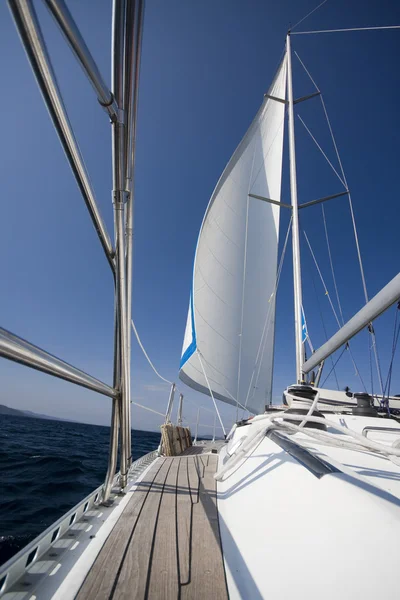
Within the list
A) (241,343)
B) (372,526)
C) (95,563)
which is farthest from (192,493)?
(241,343)

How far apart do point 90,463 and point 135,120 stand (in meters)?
9.32

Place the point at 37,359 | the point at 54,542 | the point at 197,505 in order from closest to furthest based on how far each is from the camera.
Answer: the point at 37,359 < the point at 54,542 < the point at 197,505

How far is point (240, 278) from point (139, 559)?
7545mm

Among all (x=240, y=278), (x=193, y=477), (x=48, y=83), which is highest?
(x=240, y=278)

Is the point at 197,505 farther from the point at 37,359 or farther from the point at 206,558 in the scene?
the point at 37,359

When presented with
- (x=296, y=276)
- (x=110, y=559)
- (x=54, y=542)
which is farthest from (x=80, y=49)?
(x=296, y=276)

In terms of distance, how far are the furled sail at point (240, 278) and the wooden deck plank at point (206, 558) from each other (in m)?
4.58

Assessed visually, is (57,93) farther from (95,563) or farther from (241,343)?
(241,343)

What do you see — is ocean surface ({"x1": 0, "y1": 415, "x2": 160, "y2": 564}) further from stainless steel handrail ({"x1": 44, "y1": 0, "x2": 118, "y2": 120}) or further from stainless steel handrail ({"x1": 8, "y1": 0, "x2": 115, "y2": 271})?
stainless steel handrail ({"x1": 44, "y1": 0, "x2": 118, "y2": 120})

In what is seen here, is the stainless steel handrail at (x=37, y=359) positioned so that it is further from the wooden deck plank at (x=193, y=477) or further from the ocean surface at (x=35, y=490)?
the ocean surface at (x=35, y=490)

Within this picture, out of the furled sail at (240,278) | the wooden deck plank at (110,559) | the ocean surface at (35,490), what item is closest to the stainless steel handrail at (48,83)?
the wooden deck plank at (110,559)

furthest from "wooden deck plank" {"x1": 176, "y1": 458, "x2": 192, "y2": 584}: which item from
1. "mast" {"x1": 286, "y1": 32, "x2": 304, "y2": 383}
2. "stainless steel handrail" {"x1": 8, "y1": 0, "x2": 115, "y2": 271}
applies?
"mast" {"x1": 286, "y1": 32, "x2": 304, "y2": 383}

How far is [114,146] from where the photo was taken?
4.48 ft

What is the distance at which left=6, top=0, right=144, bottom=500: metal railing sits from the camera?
72 cm
